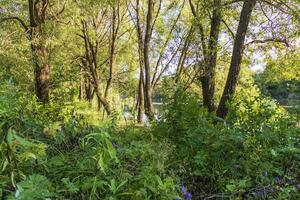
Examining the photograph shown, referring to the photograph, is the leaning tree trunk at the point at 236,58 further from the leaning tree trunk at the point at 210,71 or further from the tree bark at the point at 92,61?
the tree bark at the point at 92,61

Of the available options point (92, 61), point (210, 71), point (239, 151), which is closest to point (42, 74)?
point (210, 71)

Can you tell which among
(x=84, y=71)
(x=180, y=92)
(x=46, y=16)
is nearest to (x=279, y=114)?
(x=180, y=92)

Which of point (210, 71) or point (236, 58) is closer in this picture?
point (236, 58)

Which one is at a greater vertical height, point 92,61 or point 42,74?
point 92,61

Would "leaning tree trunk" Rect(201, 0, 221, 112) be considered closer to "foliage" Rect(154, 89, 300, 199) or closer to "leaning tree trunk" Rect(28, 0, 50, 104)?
"leaning tree trunk" Rect(28, 0, 50, 104)

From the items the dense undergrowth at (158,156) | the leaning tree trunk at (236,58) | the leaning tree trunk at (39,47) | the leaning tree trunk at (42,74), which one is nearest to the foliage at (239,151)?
the dense undergrowth at (158,156)

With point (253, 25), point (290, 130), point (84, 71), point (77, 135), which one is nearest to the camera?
point (77, 135)

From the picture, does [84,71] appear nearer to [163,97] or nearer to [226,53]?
[226,53]

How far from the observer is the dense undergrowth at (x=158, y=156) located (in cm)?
158

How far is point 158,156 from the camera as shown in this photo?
2092mm

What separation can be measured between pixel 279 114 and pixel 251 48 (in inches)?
383

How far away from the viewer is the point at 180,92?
3.49m

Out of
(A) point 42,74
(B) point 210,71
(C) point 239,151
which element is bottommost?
(C) point 239,151

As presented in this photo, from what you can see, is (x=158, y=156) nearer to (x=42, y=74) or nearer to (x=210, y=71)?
(x=210, y=71)
